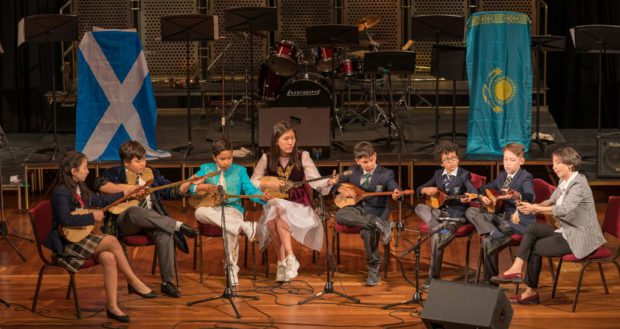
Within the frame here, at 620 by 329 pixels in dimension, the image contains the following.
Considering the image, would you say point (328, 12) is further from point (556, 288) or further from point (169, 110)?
point (556, 288)

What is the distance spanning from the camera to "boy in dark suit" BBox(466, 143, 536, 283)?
7793 millimetres

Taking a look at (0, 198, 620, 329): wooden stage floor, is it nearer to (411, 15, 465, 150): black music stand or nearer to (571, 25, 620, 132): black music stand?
(411, 15, 465, 150): black music stand

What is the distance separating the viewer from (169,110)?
42.8ft

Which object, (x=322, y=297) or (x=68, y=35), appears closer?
(x=322, y=297)

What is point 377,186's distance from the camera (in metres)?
8.27

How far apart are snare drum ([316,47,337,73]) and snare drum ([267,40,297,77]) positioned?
11.1 inches

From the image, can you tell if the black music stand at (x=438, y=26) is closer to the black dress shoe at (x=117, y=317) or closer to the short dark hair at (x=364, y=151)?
the short dark hair at (x=364, y=151)

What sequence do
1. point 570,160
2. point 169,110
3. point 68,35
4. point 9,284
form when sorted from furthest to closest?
1. point 169,110
2. point 68,35
3. point 9,284
4. point 570,160

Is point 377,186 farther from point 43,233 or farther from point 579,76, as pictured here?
point 579,76

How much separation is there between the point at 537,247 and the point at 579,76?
6.08m

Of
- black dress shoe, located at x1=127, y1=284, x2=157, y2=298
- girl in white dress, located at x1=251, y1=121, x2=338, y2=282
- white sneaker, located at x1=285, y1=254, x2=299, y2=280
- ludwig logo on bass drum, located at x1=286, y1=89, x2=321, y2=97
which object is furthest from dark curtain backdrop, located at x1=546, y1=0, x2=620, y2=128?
black dress shoe, located at x1=127, y1=284, x2=157, y2=298

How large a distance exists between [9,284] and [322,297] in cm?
251

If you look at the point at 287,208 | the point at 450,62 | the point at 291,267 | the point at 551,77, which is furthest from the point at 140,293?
the point at 551,77

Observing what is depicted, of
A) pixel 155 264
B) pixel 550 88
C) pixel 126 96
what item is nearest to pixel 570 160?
pixel 155 264
